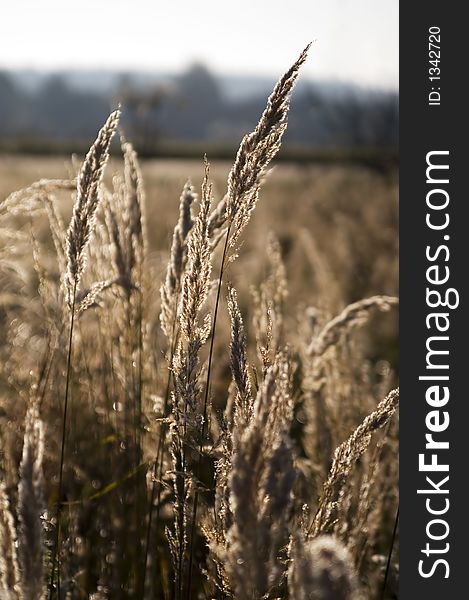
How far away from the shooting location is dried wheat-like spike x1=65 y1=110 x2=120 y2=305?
1497 mm

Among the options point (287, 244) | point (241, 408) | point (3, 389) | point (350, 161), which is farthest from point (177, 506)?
point (350, 161)

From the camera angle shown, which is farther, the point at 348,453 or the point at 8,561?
the point at 348,453

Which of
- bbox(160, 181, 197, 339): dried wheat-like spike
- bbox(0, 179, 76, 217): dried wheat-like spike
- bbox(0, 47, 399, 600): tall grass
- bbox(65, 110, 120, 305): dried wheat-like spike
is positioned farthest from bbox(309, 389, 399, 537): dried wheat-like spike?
bbox(0, 179, 76, 217): dried wheat-like spike

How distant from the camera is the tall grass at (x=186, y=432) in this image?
1089 mm

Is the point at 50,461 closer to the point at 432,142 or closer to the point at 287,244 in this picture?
the point at 432,142

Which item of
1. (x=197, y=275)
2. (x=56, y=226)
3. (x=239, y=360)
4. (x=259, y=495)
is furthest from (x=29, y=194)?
(x=259, y=495)

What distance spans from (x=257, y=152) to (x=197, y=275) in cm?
26

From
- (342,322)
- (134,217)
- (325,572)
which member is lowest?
(325,572)

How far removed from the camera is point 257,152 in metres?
1.44

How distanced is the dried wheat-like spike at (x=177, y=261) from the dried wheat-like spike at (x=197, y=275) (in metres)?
0.28

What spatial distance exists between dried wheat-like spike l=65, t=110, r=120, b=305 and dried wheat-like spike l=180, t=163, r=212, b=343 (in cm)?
22

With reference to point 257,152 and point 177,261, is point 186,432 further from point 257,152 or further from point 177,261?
point 257,152

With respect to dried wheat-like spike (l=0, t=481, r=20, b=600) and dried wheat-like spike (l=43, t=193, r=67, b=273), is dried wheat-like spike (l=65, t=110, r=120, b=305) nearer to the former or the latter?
dried wheat-like spike (l=0, t=481, r=20, b=600)

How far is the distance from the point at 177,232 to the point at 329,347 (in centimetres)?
70
